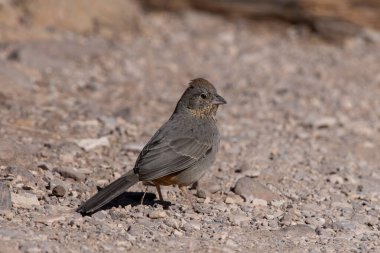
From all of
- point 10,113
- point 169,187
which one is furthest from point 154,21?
point 169,187

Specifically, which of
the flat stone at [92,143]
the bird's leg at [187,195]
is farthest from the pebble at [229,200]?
the flat stone at [92,143]

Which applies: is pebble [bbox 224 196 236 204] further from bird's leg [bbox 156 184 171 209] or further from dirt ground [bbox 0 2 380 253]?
bird's leg [bbox 156 184 171 209]

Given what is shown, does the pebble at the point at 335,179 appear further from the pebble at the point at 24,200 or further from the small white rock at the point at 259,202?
the pebble at the point at 24,200

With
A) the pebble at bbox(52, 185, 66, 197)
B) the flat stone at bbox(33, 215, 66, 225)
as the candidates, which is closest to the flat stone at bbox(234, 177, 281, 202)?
the pebble at bbox(52, 185, 66, 197)

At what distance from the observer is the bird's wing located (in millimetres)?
6797

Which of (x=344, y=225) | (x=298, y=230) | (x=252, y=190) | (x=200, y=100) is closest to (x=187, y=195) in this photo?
(x=252, y=190)

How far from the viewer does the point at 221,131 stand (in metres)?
9.81

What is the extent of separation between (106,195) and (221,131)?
11.3 feet

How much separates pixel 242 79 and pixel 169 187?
180 inches

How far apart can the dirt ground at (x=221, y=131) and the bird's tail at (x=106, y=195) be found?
97 millimetres

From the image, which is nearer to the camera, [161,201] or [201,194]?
[161,201]

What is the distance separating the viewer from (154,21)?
14.5 m

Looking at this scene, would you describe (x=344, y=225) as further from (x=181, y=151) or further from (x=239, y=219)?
(x=181, y=151)

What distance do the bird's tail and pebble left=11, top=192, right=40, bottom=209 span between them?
41 centimetres
